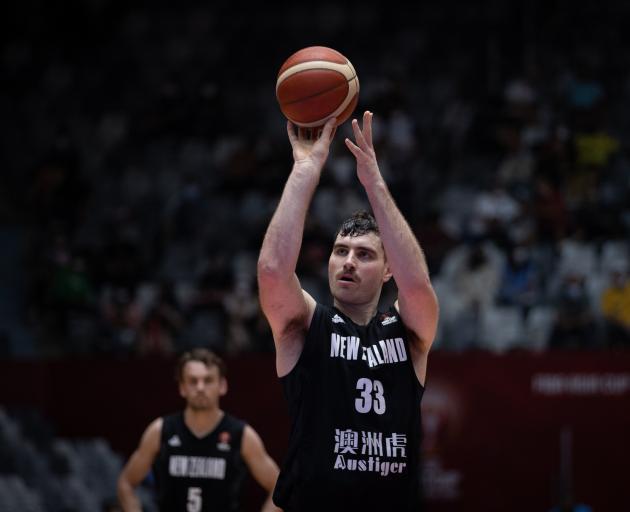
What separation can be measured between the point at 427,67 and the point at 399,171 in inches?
131

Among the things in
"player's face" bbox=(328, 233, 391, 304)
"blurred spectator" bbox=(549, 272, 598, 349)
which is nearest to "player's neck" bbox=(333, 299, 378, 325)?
"player's face" bbox=(328, 233, 391, 304)

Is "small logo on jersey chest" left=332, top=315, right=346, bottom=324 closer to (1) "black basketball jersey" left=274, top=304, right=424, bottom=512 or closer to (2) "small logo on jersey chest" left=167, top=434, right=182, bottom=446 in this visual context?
(1) "black basketball jersey" left=274, top=304, right=424, bottom=512

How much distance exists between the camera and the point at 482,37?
56.9ft

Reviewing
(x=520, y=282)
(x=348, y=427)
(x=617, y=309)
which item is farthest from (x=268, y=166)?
(x=348, y=427)

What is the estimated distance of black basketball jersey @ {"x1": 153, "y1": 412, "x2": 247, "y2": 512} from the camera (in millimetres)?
6887

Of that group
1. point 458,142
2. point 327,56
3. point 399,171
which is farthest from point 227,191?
point 327,56

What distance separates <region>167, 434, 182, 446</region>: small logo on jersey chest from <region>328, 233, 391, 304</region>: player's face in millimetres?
3050

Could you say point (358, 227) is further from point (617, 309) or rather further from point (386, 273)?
point (617, 309)

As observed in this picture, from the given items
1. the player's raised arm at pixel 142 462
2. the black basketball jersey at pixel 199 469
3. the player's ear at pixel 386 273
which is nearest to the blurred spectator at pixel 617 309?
the black basketball jersey at pixel 199 469

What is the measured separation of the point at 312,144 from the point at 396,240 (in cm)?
56

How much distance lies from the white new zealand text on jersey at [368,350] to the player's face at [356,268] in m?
0.18

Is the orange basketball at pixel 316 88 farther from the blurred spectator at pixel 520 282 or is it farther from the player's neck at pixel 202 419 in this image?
the blurred spectator at pixel 520 282

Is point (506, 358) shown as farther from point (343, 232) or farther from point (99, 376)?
point (343, 232)

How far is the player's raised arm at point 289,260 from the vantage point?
4031mm
